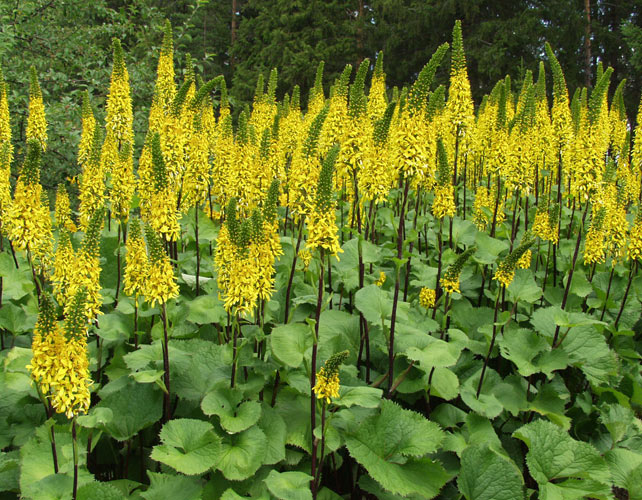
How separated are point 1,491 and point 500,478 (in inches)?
111

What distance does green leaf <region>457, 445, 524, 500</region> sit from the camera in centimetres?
262

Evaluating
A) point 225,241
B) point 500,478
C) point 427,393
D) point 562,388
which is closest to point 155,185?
point 225,241

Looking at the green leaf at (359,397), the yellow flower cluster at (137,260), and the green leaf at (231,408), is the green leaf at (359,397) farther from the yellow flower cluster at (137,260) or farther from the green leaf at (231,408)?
the yellow flower cluster at (137,260)

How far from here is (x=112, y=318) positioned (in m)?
3.46

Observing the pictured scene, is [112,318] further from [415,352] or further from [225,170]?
[415,352]

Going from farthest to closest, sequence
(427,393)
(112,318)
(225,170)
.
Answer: (225,170) < (112,318) < (427,393)

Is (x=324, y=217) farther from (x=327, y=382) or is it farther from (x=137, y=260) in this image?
(x=137, y=260)

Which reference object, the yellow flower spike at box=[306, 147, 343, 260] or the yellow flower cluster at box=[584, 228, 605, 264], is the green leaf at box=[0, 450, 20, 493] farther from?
the yellow flower cluster at box=[584, 228, 605, 264]

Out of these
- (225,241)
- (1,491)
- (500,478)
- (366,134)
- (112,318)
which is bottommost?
(1,491)

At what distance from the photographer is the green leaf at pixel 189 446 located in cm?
241

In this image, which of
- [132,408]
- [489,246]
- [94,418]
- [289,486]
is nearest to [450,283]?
[489,246]

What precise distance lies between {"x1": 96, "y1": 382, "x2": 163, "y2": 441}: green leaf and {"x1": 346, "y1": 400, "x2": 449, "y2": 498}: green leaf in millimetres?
1222

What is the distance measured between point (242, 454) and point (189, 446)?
0.29 meters

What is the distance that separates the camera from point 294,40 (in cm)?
2581
